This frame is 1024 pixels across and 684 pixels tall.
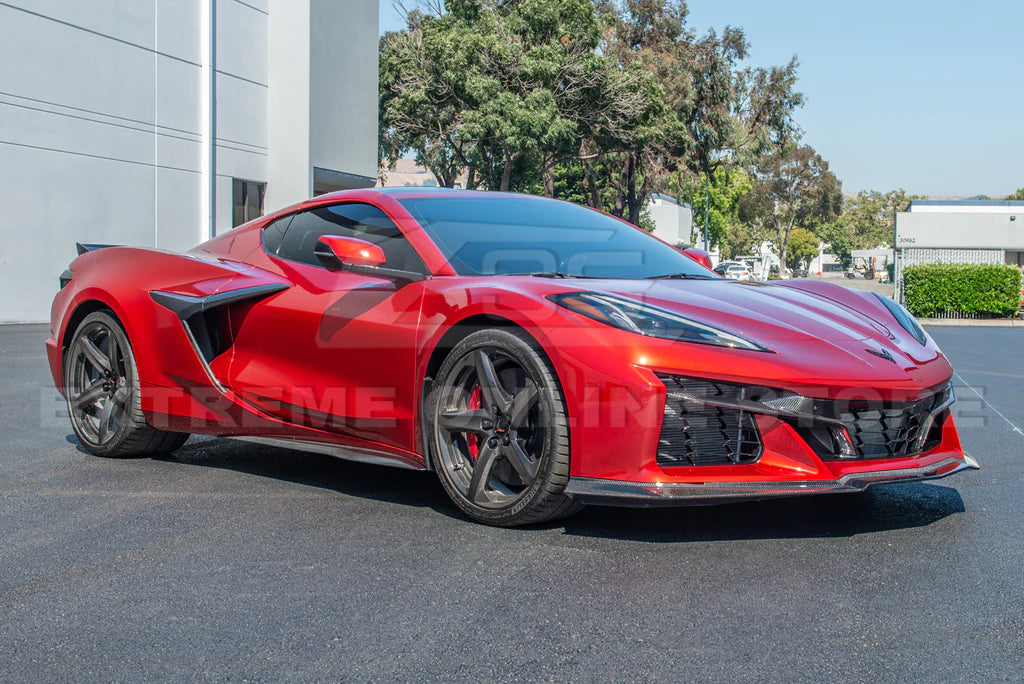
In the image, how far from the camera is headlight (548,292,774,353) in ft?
11.1

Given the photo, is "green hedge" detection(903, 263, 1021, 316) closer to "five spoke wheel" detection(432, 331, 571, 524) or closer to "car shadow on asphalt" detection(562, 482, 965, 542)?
"car shadow on asphalt" detection(562, 482, 965, 542)

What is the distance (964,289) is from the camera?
2458 centimetres

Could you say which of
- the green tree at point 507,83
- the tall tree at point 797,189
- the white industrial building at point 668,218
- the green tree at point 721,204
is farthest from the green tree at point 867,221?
the green tree at point 507,83

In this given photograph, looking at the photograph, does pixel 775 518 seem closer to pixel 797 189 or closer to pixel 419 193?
pixel 419 193

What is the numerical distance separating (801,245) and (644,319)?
5022 inches

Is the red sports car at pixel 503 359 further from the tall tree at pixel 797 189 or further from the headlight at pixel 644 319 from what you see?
the tall tree at pixel 797 189

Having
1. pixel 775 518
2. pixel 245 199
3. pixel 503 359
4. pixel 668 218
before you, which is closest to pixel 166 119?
pixel 245 199

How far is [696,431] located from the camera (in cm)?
332

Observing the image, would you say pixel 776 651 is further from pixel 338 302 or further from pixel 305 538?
pixel 338 302

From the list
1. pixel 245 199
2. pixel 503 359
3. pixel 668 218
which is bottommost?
pixel 503 359

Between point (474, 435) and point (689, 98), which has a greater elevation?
point (689, 98)

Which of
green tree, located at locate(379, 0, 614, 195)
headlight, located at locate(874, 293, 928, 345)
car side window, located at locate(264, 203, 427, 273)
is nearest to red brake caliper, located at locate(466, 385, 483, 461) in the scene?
car side window, located at locate(264, 203, 427, 273)

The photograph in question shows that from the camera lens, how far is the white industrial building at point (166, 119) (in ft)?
59.5

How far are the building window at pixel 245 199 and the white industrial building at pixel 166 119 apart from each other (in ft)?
0.14
